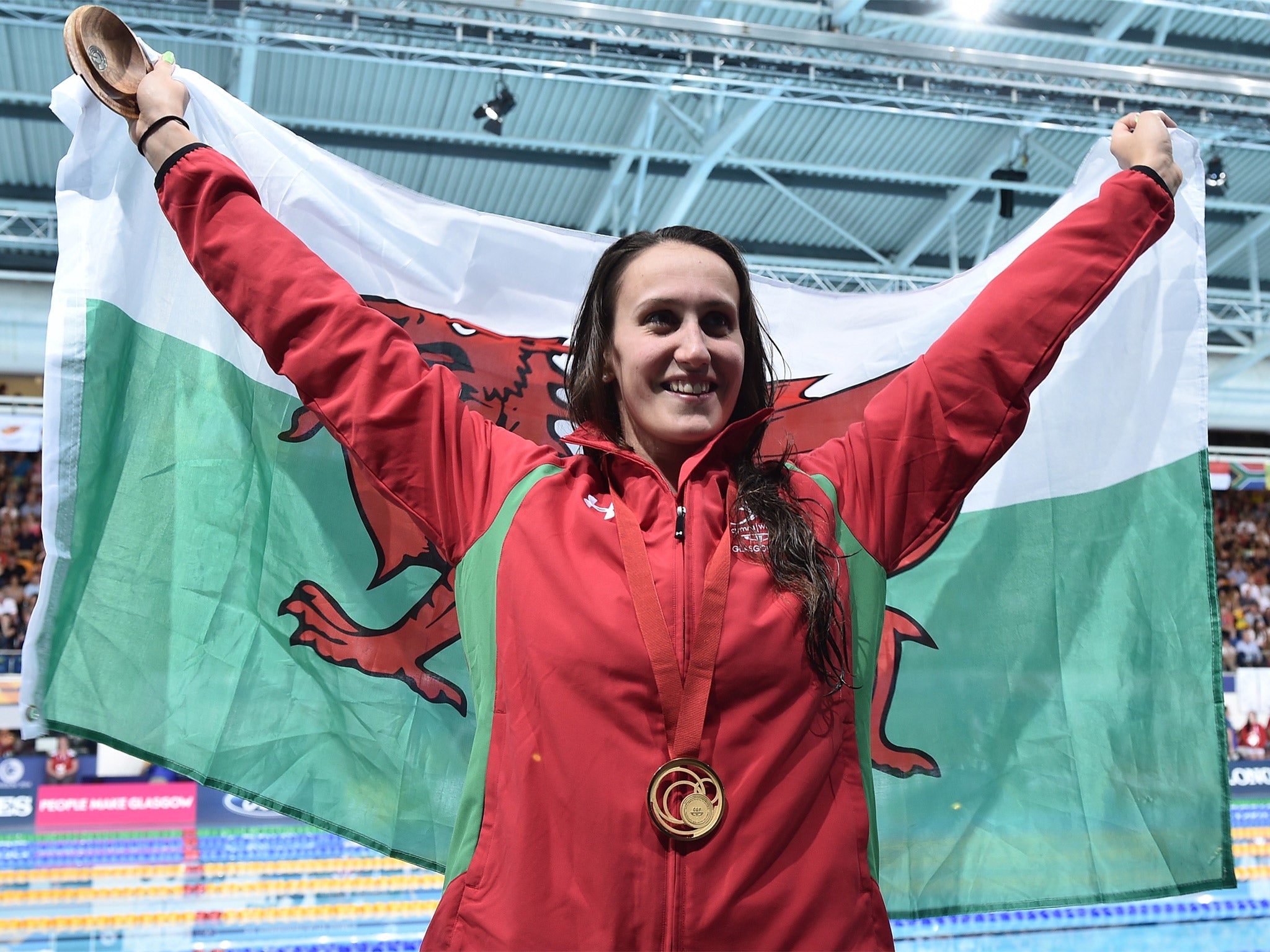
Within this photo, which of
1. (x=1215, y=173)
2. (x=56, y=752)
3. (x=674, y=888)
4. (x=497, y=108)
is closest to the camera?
(x=674, y=888)

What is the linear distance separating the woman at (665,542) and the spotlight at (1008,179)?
21.0 ft

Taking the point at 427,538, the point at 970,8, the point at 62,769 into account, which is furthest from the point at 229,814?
the point at 970,8

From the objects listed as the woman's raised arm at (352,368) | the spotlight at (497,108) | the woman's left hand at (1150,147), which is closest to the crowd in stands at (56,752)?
the spotlight at (497,108)

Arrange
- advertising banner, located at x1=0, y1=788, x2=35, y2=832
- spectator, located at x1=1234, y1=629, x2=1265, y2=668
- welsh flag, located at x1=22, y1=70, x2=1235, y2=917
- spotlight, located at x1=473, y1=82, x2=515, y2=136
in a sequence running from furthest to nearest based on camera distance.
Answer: spectator, located at x1=1234, y1=629, x2=1265, y2=668 < spotlight, located at x1=473, y1=82, x2=515, y2=136 < advertising banner, located at x1=0, y1=788, x2=35, y2=832 < welsh flag, located at x1=22, y1=70, x2=1235, y2=917

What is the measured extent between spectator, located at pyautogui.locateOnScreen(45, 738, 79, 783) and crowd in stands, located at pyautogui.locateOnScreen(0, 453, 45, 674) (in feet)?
11.4

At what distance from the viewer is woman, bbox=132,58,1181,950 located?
1183mm

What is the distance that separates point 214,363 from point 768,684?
1.28 m

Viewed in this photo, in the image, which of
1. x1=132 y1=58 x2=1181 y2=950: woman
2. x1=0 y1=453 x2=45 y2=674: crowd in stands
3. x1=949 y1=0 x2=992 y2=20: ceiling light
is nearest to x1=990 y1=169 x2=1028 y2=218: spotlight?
x1=949 y1=0 x2=992 y2=20: ceiling light

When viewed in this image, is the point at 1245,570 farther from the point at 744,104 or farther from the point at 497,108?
the point at 497,108

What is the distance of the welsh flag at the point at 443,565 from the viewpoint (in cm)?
188

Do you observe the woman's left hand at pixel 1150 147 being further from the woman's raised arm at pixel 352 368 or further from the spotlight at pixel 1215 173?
the spotlight at pixel 1215 173

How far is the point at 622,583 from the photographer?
1.28m

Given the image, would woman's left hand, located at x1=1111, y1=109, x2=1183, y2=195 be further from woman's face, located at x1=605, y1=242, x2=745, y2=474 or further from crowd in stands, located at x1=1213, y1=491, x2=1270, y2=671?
crowd in stands, located at x1=1213, y1=491, x2=1270, y2=671

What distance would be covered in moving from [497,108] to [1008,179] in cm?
355
